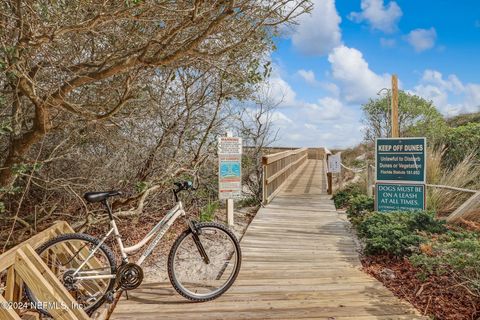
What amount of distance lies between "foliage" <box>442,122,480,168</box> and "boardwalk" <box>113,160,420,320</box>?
5.56 metres

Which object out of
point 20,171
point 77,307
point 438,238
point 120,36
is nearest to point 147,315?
point 77,307

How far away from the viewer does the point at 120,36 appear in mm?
4039

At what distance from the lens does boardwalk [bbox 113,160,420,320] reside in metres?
3.04

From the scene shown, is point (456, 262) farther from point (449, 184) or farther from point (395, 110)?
point (449, 184)

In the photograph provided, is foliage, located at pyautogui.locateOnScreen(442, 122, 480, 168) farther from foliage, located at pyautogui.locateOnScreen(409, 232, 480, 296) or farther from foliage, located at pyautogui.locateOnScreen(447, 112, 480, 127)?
foliage, located at pyautogui.locateOnScreen(409, 232, 480, 296)

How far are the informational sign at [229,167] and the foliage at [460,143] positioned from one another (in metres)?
6.13

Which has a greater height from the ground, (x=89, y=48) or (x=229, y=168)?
(x=89, y=48)

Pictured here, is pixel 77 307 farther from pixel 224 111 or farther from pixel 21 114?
pixel 224 111

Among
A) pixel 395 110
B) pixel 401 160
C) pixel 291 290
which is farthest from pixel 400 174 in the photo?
pixel 291 290

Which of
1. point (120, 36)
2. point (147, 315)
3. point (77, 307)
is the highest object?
point (120, 36)

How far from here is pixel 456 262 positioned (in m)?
3.38

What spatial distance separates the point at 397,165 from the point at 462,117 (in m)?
13.2

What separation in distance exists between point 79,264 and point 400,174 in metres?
5.24

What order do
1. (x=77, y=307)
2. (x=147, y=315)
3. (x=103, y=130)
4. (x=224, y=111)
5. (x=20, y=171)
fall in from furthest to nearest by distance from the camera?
(x=224, y=111)
(x=103, y=130)
(x=20, y=171)
(x=147, y=315)
(x=77, y=307)
